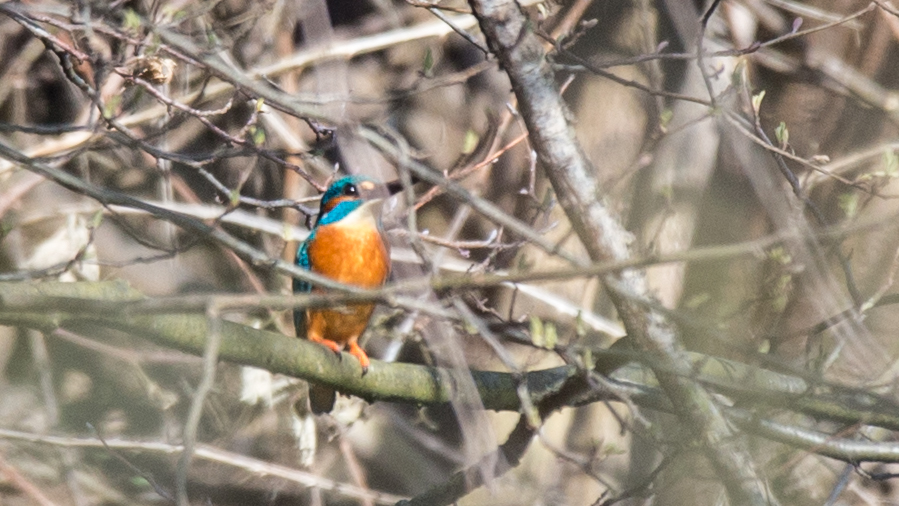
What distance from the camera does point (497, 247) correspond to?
3.04m

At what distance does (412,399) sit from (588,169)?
864mm

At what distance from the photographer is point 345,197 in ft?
11.7

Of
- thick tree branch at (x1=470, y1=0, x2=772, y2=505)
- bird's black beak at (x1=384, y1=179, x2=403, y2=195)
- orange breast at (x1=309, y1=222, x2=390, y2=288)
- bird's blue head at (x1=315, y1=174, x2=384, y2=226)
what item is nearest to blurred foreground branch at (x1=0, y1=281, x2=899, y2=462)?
thick tree branch at (x1=470, y1=0, x2=772, y2=505)

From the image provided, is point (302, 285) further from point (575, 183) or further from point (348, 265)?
point (575, 183)

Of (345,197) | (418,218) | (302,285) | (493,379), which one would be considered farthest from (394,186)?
(418,218)

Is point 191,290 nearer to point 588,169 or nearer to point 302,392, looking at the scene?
point 302,392

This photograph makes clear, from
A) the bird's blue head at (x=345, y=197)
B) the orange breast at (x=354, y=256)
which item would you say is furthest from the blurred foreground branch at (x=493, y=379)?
the bird's blue head at (x=345, y=197)

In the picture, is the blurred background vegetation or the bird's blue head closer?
the bird's blue head

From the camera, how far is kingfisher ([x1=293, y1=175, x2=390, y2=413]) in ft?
11.4

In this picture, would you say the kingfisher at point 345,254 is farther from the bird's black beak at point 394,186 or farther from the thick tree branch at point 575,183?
the thick tree branch at point 575,183

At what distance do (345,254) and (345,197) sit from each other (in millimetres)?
219

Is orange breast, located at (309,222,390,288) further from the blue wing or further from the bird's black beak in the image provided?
the bird's black beak

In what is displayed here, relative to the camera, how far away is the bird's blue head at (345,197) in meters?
3.47

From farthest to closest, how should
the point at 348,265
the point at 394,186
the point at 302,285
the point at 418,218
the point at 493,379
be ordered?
the point at 418,218 → the point at 302,285 → the point at 348,265 → the point at 394,186 → the point at 493,379
